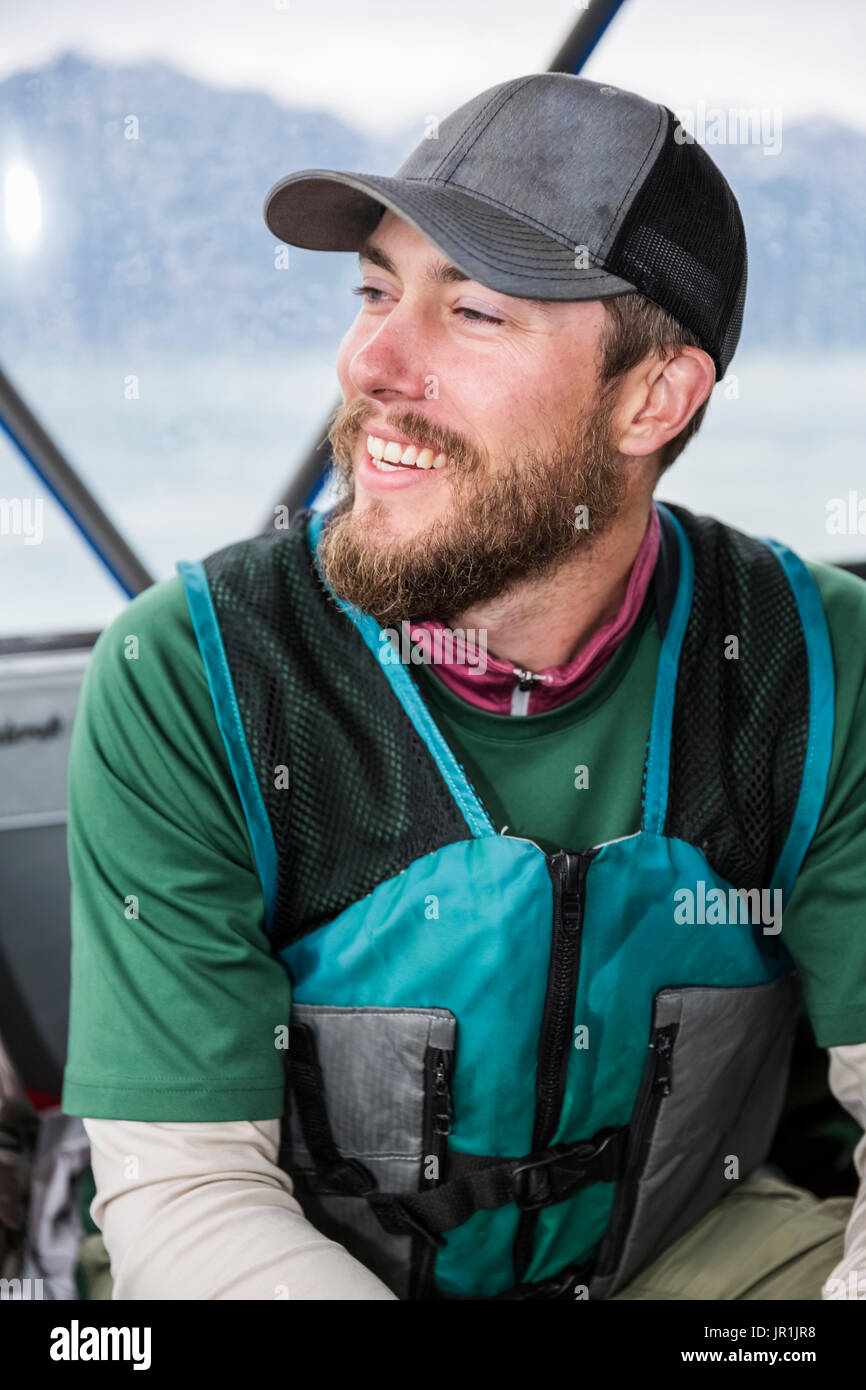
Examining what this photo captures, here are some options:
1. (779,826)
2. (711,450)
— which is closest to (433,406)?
(779,826)

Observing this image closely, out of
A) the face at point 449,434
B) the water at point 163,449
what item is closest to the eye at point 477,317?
the face at point 449,434

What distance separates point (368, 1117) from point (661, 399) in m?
0.82

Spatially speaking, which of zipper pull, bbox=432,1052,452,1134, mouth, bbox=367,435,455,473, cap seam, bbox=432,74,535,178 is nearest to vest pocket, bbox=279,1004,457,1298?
zipper pull, bbox=432,1052,452,1134

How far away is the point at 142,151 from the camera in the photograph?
2.17m

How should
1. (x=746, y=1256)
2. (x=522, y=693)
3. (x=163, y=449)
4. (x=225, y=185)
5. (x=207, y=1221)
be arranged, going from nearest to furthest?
(x=207, y=1221)
(x=522, y=693)
(x=746, y=1256)
(x=225, y=185)
(x=163, y=449)

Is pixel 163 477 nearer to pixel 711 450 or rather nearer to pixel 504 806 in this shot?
pixel 711 450

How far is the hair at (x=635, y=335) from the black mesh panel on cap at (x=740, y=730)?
25 cm

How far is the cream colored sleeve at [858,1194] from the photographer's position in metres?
1.16

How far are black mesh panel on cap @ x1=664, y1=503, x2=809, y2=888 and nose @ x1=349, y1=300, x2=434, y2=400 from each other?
395 millimetres

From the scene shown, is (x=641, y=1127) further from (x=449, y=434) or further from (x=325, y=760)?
(x=449, y=434)

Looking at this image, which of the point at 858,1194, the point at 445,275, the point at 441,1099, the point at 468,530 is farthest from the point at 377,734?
the point at 858,1194

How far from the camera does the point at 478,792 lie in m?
1.21
